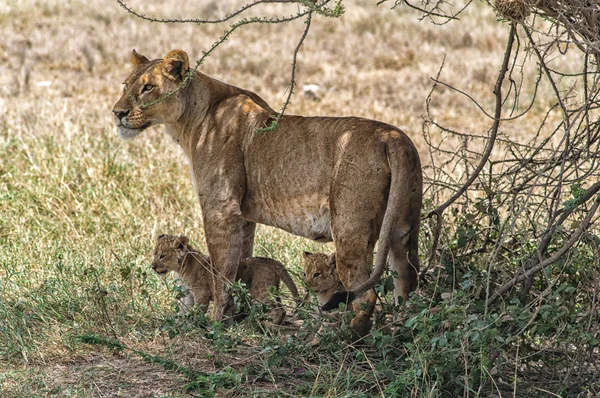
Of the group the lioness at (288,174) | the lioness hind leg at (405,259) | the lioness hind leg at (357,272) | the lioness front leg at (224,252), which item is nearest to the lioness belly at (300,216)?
the lioness at (288,174)

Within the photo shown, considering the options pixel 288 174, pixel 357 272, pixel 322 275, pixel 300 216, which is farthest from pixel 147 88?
pixel 357 272

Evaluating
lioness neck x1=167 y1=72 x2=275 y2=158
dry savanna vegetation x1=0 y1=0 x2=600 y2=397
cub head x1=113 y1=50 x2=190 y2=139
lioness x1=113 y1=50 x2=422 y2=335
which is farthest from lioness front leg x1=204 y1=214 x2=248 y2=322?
cub head x1=113 y1=50 x2=190 y2=139

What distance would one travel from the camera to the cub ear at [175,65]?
6.35 m

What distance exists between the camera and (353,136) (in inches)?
220

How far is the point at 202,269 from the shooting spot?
6.43m

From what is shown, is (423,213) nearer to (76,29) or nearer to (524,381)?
(524,381)

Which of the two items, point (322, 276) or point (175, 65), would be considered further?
point (175, 65)

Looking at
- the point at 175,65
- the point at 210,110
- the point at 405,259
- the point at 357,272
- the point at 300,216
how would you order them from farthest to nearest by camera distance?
the point at 210,110
the point at 175,65
the point at 300,216
the point at 405,259
the point at 357,272

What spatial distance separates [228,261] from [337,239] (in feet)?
3.03

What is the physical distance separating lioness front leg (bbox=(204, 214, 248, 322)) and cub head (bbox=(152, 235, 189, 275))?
24cm

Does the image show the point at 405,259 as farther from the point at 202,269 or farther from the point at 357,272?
the point at 202,269

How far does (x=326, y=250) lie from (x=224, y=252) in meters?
1.74

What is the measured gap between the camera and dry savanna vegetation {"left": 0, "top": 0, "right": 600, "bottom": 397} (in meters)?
5.00

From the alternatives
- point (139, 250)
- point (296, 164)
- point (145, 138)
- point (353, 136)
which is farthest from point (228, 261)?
point (145, 138)
